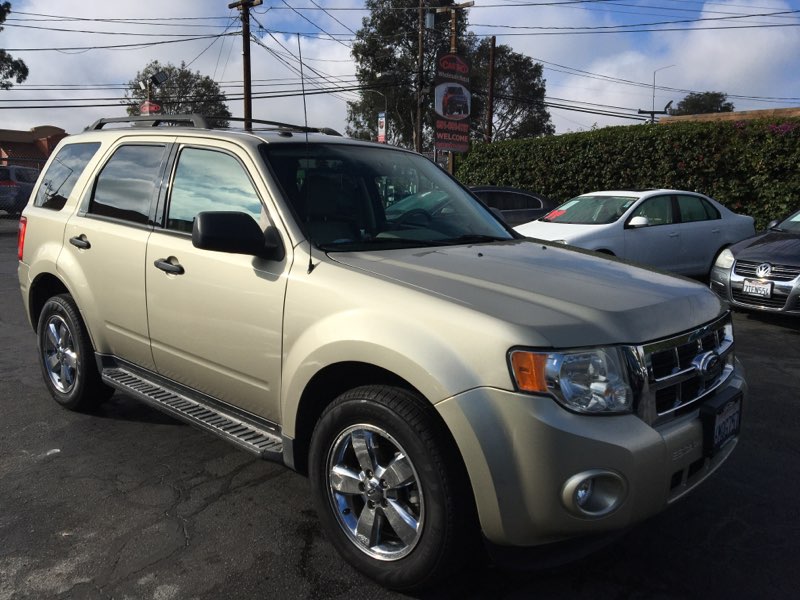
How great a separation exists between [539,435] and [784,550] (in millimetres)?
1593

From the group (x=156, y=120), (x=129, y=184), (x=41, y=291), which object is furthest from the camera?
(x=41, y=291)

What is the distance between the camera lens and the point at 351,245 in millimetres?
3230

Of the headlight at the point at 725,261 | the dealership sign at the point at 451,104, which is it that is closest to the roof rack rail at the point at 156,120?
the headlight at the point at 725,261

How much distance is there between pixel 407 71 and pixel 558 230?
38.2 meters

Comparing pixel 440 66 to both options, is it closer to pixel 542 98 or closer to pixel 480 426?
pixel 480 426

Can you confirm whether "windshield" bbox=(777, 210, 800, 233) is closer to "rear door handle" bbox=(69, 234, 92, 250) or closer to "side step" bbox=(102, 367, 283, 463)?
"side step" bbox=(102, 367, 283, 463)

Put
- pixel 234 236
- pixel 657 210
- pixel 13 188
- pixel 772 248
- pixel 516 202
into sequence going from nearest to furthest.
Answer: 1. pixel 234 236
2. pixel 772 248
3. pixel 657 210
4. pixel 516 202
5. pixel 13 188

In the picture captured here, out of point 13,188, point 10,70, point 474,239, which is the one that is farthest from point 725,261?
point 10,70

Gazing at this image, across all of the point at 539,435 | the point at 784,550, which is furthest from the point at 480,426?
the point at 784,550

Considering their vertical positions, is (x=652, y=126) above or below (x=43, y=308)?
above

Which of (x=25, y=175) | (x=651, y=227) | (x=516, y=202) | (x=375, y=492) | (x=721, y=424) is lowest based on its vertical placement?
(x=375, y=492)

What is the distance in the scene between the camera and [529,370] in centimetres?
229

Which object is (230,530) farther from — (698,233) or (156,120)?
(698,233)

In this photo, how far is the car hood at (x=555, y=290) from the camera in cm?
240
